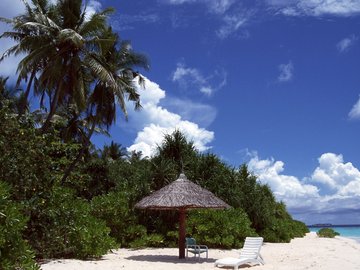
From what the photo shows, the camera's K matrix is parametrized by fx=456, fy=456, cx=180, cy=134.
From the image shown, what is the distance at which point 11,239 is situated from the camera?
6750 mm

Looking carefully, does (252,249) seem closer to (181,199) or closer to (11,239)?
(181,199)

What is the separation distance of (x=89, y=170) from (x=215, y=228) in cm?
1183

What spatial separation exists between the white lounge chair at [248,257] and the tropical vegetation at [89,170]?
3.49 m

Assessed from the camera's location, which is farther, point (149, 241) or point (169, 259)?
point (149, 241)

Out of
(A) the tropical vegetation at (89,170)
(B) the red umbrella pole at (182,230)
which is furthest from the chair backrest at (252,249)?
(A) the tropical vegetation at (89,170)

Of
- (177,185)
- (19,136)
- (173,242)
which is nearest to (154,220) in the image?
(173,242)

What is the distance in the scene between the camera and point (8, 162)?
10.4m

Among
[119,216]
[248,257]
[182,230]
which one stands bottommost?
[248,257]

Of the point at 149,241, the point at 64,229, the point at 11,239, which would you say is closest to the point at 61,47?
the point at 149,241

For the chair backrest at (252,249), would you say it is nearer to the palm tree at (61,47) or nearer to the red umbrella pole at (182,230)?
the red umbrella pole at (182,230)

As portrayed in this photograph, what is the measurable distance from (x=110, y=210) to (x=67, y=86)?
7.62 meters

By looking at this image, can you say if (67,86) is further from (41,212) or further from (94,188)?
(41,212)

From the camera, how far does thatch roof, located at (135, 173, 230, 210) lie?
12.3 metres

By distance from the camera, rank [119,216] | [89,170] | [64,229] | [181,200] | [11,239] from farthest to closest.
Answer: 1. [89,170]
2. [119,216]
3. [181,200]
4. [64,229]
5. [11,239]
